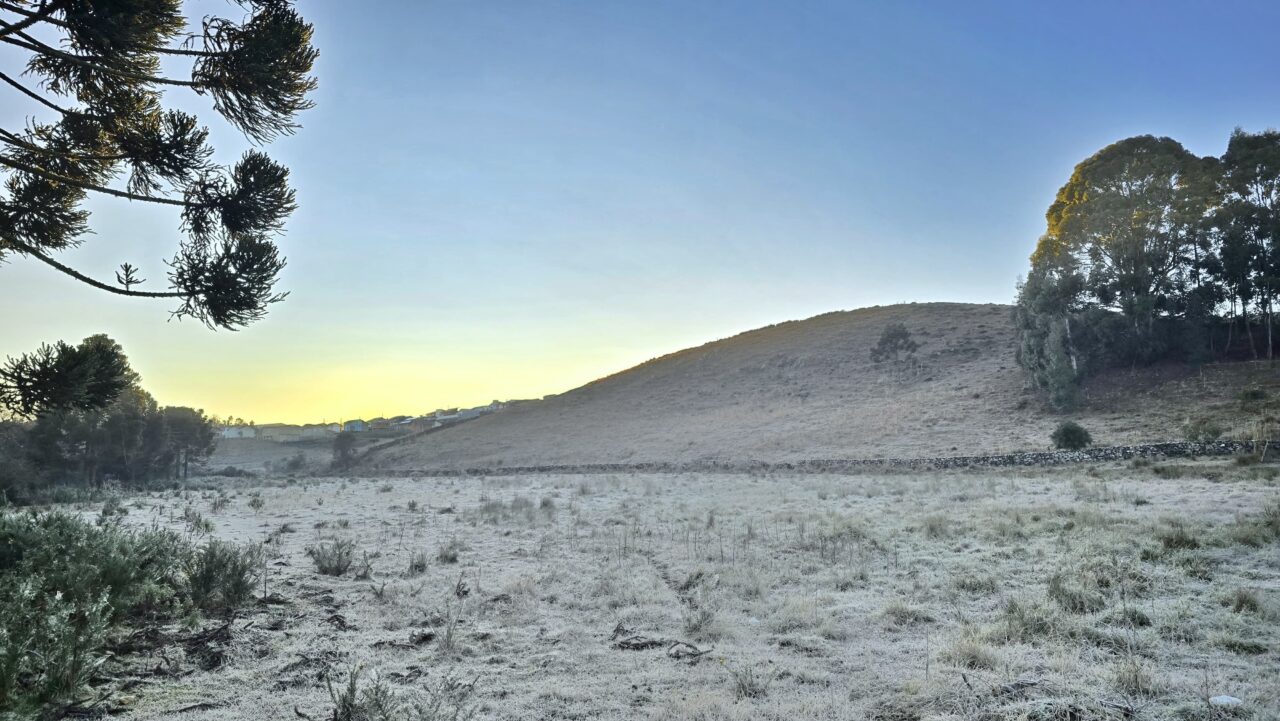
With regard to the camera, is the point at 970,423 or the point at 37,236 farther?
the point at 970,423

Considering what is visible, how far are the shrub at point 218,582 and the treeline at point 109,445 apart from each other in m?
23.3

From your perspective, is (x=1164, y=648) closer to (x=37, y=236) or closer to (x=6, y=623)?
(x=6, y=623)

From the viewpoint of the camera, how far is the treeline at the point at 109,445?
103 feet

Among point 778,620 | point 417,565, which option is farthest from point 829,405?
point 778,620

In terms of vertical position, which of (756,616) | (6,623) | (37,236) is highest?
(37,236)

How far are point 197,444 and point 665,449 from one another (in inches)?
1358

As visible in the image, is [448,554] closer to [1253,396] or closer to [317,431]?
[1253,396]

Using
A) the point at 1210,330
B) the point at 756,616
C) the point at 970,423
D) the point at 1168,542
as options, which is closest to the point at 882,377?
the point at 970,423

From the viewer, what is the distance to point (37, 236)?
9.56m

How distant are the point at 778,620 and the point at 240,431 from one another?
92.6 metres

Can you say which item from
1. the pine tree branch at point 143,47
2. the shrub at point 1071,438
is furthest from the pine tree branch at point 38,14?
the shrub at point 1071,438

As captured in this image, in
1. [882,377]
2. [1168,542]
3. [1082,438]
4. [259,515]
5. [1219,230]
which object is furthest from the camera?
[882,377]

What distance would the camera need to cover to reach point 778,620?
707 cm

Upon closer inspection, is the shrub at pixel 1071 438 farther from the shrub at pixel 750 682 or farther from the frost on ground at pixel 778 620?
the shrub at pixel 750 682
